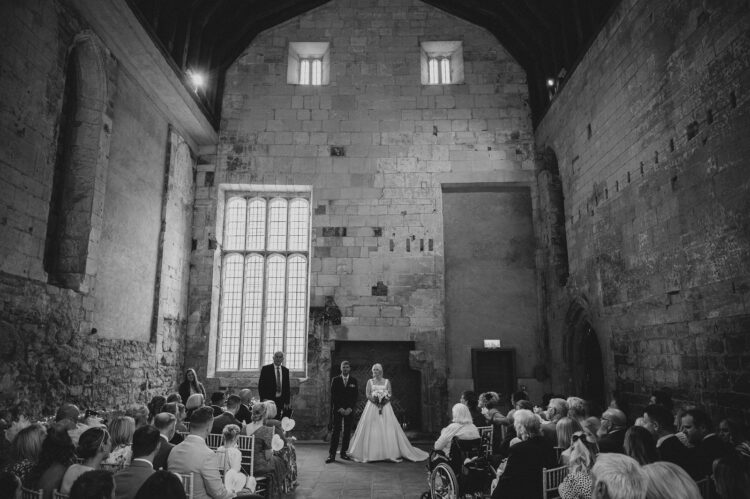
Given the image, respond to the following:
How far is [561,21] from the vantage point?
926 cm

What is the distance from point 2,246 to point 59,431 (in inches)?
142

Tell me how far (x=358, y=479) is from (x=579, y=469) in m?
3.80

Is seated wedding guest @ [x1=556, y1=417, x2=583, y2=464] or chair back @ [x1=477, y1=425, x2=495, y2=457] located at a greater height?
seated wedding guest @ [x1=556, y1=417, x2=583, y2=464]

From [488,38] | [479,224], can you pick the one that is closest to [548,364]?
[479,224]

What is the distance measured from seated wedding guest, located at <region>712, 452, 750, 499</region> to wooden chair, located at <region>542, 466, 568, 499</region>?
1.05 meters

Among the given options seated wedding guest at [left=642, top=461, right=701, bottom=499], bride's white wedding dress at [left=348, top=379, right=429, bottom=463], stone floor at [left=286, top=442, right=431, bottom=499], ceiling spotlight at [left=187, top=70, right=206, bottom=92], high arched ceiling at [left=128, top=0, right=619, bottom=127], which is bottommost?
stone floor at [left=286, top=442, right=431, bottom=499]

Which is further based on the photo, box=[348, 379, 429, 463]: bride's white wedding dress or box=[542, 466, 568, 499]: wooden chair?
box=[348, 379, 429, 463]: bride's white wedding dress

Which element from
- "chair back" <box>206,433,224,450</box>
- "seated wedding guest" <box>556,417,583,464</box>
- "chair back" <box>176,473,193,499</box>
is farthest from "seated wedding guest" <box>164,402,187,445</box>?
"seated wedding guest" <box>556,417,583,464</box>

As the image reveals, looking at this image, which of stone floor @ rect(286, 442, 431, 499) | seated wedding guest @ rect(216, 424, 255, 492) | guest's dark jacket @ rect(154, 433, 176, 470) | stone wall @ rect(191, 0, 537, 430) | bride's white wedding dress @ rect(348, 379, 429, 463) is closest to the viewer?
seated wedding guest @ rect(216, 424, 255, 492)

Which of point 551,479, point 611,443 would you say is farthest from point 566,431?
point 611,443

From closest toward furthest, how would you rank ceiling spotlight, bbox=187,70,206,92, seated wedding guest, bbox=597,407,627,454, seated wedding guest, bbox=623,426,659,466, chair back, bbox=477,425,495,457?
seated wedding guest, bbox=623,426,659,466 < seated wedding guest, bbox=597,407,627,454 < chair back, bbox=477,425,495,457 < ceiling spotlight, bbox=187,70,206,92

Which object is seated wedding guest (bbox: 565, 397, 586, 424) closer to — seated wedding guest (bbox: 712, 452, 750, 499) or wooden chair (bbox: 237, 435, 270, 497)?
seated wedding guest (bbox: 712, 452, 750, 499)

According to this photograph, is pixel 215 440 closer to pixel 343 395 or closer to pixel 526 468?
pixel 526 468

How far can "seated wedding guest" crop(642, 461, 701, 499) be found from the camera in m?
1.85
